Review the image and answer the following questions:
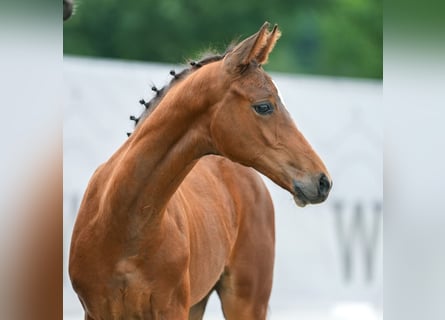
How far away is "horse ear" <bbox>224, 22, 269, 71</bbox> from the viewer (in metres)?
2.63

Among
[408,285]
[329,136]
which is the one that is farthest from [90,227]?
[329,136]

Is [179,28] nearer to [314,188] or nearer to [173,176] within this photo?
[173,176]

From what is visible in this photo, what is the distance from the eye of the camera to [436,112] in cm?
117

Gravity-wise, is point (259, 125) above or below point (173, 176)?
above

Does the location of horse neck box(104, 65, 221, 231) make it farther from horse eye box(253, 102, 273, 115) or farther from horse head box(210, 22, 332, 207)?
horse eye box(253, 102, 273, 115)

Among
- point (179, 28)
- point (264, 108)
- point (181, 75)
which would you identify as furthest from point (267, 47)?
point (179, 28)

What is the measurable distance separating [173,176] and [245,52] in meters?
0.45

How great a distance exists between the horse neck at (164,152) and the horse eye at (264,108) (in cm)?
17

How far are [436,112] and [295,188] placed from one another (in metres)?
1.39

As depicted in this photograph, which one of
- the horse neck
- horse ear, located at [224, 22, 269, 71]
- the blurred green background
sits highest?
the blurred green background

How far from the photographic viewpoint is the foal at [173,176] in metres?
2.63

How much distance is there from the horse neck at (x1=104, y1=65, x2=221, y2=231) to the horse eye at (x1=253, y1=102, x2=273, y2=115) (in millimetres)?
171

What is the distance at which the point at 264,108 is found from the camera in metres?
2.63

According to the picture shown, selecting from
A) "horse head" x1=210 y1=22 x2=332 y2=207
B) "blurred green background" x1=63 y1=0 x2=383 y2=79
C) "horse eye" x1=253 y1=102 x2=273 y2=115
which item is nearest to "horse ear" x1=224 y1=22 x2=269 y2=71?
"horse head" x1=210 y1=22 x2=332 y2=207
